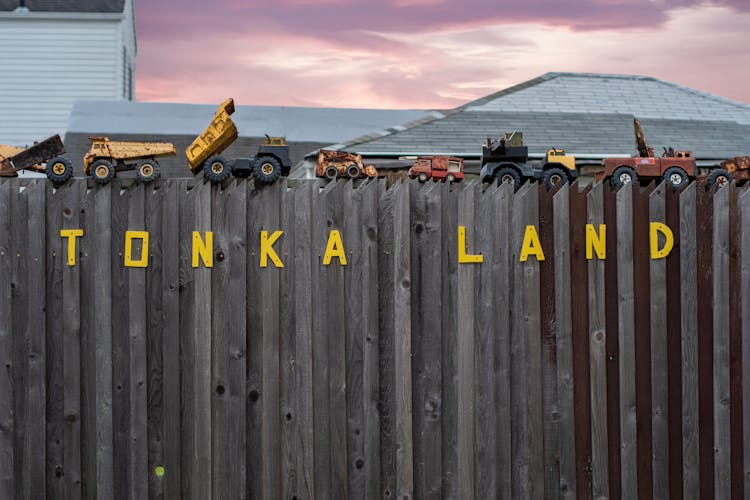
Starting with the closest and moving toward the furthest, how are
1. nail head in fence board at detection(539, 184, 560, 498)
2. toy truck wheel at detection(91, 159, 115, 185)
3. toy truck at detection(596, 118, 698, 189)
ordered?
toy truck wheel at detection(91, 159, 115, 185) → nail head in fence board at detection(539, 184, 560, 498) → toy truck at detection(596, 118, 698, 189)

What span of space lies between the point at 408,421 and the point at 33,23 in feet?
75.3

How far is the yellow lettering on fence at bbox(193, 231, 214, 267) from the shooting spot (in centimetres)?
536

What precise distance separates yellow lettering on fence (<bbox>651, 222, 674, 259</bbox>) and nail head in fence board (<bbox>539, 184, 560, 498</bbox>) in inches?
27.3

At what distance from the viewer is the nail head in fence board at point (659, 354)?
588 cm

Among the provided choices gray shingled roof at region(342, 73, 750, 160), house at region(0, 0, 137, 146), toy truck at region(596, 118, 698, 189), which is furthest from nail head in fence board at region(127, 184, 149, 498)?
house at region(0, 0, 137, 146)

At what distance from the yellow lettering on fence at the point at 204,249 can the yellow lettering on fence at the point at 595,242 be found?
2.36 metres

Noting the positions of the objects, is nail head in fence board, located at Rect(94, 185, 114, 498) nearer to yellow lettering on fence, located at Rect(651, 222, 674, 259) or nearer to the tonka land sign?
the tonka land sign

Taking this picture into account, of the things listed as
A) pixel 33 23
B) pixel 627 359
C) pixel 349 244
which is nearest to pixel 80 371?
pixel 349 244

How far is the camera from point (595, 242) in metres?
5.77

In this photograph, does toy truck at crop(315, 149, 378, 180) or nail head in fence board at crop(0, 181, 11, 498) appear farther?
toy truck at crop(315, 149, 378, 180)

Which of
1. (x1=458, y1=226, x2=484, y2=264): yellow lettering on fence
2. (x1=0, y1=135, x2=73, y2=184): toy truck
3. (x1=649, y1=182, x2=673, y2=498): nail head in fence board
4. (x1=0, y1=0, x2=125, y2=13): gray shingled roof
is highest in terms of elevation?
(x1=0, y1=0, x2=125, y2=13): gray shingled roof

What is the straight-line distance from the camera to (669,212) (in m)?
5.91

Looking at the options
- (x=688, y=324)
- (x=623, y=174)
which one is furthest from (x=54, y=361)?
(x=623, y=174)

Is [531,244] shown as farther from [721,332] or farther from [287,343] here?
[287,343]
